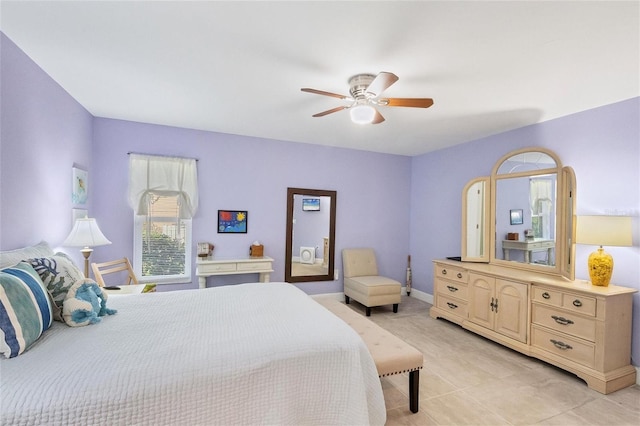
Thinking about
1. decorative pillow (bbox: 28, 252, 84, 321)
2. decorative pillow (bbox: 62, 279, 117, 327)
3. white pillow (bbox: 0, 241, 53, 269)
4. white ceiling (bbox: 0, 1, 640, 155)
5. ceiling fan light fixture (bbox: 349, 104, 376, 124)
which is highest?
white ceiling (bbox: 0, 1, 640, 155)

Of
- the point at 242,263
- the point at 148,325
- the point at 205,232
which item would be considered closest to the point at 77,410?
the point at 148,325

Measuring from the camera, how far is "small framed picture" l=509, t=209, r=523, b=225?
3.52 m

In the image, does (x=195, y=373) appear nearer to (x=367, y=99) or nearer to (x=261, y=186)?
(x=367, y=99)

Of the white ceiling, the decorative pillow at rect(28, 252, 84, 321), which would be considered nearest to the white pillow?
the decorative pillow at rect(28, 252, 84, 321)

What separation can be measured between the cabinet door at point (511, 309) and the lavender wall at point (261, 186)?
2131mm

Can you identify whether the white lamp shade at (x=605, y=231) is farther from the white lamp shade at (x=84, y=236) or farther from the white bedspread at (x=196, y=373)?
the white lamp shade at (x=84, y=236)

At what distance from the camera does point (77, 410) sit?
1.11 metres

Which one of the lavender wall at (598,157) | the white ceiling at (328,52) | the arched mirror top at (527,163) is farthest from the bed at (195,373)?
the arched mirror top at (527,163)

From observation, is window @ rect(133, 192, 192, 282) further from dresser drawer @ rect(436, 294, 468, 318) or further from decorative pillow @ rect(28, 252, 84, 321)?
dresser drawer @ rect(436, 294, 468, 318)

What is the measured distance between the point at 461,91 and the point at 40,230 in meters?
3.68

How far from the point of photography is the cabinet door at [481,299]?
11.0ft

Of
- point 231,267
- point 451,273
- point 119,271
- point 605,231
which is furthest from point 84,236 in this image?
point 605,231

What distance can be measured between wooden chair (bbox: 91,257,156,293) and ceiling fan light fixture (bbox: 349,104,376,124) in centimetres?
252

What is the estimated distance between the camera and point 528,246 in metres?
3.44
